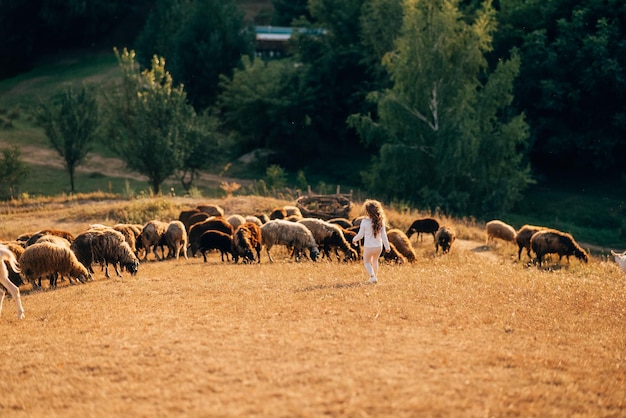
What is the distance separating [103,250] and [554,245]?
13211 mm

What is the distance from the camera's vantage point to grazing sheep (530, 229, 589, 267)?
2275 centimetres

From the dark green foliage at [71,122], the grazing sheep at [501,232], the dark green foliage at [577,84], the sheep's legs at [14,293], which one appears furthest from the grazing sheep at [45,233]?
the dark green foliage at [577,84]

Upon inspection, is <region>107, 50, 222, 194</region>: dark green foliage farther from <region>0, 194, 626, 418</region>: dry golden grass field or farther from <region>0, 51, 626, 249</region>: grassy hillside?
<region>0, 194, 626, 418</region>: dry golden grass field

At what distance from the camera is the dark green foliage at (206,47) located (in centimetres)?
6091

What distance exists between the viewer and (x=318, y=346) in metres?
10.8

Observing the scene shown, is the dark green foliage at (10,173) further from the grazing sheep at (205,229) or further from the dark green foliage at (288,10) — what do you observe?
the dark green foliage at (288,10)

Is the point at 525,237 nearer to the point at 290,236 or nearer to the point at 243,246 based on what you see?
the point at 290,236

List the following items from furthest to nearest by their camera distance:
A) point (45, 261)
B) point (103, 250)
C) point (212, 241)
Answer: point (212, 241) < point (103, 250) < point (45, 261)

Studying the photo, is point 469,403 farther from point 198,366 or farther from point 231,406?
point 198,366

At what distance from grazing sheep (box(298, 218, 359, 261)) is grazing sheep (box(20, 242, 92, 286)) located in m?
7.18

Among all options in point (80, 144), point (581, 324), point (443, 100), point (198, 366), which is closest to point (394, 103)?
point (443, 100)

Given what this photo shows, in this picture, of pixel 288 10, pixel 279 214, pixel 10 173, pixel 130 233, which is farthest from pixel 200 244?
pixel 288 10

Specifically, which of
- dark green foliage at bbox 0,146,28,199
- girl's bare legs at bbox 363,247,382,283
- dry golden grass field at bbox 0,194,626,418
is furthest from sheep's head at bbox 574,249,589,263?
dark green foliage at bbox 0,146,28,199

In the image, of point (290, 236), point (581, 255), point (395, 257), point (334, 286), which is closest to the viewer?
point (334, 286)
